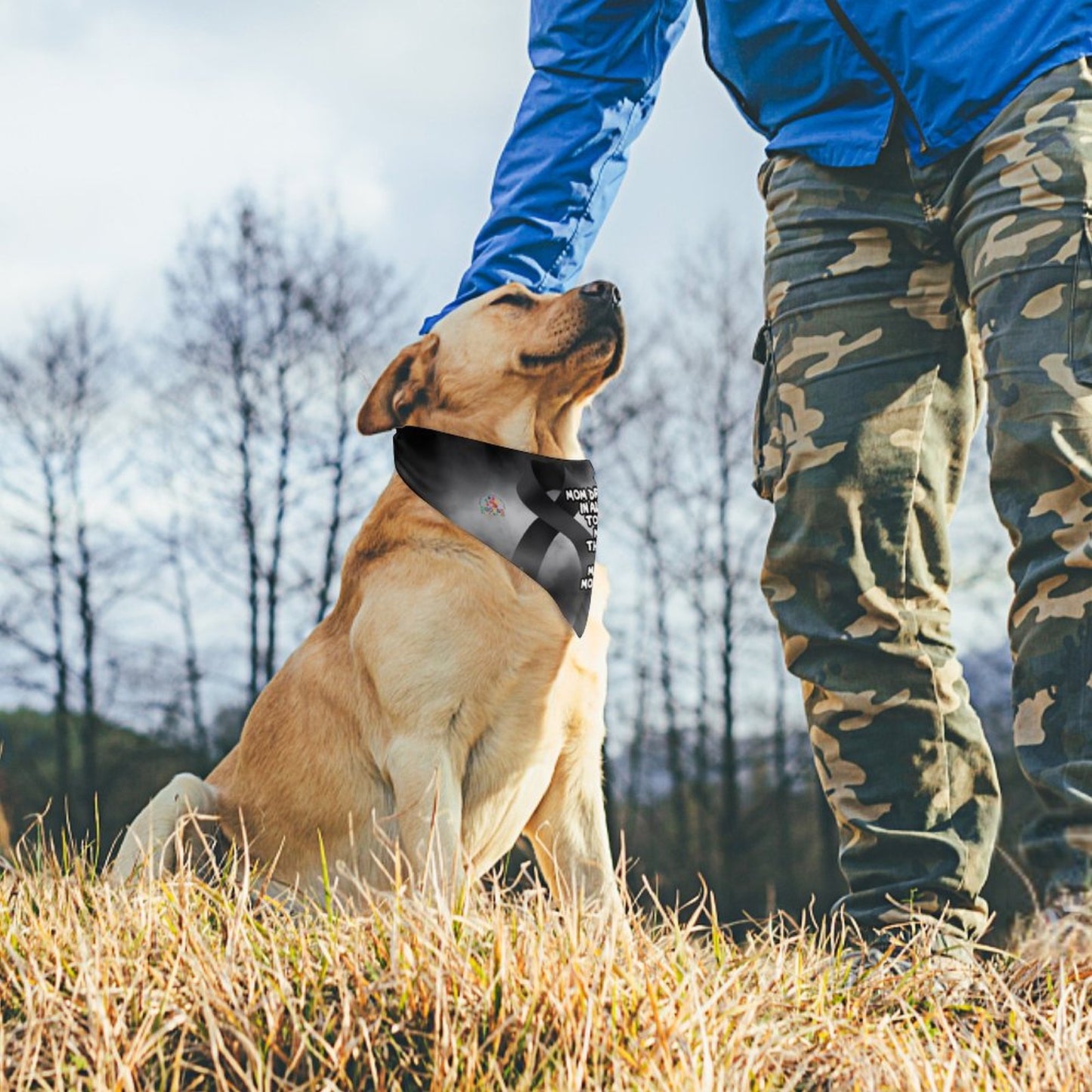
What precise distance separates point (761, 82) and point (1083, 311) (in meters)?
1.05

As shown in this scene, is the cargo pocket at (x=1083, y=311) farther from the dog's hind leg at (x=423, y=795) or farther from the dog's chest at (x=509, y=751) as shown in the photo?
the dog's hind leg at (x=423, y=795)

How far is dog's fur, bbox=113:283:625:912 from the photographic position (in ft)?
9.50

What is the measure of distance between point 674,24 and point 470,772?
220 cm

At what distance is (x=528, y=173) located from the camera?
3234 mm

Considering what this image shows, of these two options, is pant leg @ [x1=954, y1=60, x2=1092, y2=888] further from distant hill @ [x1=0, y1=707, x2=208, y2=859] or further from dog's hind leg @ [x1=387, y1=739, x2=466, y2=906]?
distant hill @ [x1=0, y1=707, x2=208, y2=859]

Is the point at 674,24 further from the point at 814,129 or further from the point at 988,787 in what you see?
the point at 988,787

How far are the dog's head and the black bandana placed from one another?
0.13m

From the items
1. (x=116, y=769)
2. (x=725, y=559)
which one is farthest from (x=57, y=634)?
(x=725, y=559)

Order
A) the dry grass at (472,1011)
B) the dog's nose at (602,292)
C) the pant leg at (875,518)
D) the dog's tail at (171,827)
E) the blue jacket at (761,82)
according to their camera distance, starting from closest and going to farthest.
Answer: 1. the dry grass at (472,1011)
2. the blue jacket at (761,82)
3. the pant leg at (875,518)
4. the dog's tail at (171,827)
5. the dog's nose at (602,292)

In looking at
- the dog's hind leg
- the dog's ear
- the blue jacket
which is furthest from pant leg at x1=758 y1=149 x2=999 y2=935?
the dog's ear

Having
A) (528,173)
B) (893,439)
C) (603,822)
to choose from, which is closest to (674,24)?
(528,173)

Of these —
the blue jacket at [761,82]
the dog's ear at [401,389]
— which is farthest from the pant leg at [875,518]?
the dog's ear at [401,389]

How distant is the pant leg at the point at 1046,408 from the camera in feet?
7.75

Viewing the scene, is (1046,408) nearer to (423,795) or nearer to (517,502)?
(517,502)
